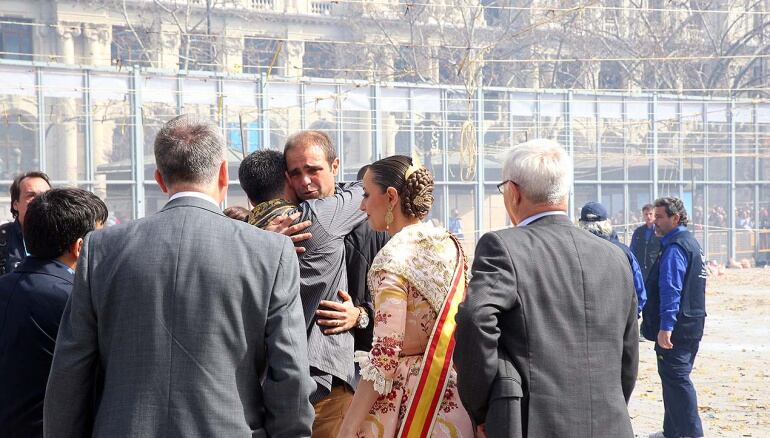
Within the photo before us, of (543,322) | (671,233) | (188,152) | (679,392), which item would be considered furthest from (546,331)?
(671,233)

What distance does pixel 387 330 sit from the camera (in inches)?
130

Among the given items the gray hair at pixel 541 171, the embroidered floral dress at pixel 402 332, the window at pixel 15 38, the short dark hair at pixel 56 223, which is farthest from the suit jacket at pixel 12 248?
the window at pixel 15 38

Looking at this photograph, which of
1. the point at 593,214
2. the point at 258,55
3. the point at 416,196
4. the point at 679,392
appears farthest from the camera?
the point at 258,55

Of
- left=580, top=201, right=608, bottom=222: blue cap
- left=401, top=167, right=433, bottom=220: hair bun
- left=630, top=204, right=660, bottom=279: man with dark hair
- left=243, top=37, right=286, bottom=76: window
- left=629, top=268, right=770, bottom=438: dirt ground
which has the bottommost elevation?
left=629, top=268, right=770, bottom=438: dirt ground

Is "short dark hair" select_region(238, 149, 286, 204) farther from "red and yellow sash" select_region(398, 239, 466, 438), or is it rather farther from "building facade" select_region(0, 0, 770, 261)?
"building facade" select_region(0, 0, 770, 261)

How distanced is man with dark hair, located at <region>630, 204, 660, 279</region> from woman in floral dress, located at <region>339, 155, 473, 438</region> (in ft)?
35.3

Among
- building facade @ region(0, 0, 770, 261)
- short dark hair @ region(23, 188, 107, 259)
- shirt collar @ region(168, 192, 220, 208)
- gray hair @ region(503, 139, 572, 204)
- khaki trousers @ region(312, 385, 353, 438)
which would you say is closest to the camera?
shirt collar @ region(168, 192, 220, 208)

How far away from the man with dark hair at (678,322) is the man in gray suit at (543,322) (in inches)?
167

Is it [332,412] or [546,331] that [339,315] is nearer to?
[332,412]

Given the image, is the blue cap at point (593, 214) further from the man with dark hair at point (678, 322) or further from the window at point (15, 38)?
the window at point (15, 38)

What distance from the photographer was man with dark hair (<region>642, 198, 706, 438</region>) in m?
7.27

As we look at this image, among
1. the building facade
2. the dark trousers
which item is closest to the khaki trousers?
the dark trousers

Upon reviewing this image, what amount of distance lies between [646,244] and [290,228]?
1113cm

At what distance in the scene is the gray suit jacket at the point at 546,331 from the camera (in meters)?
3.04
